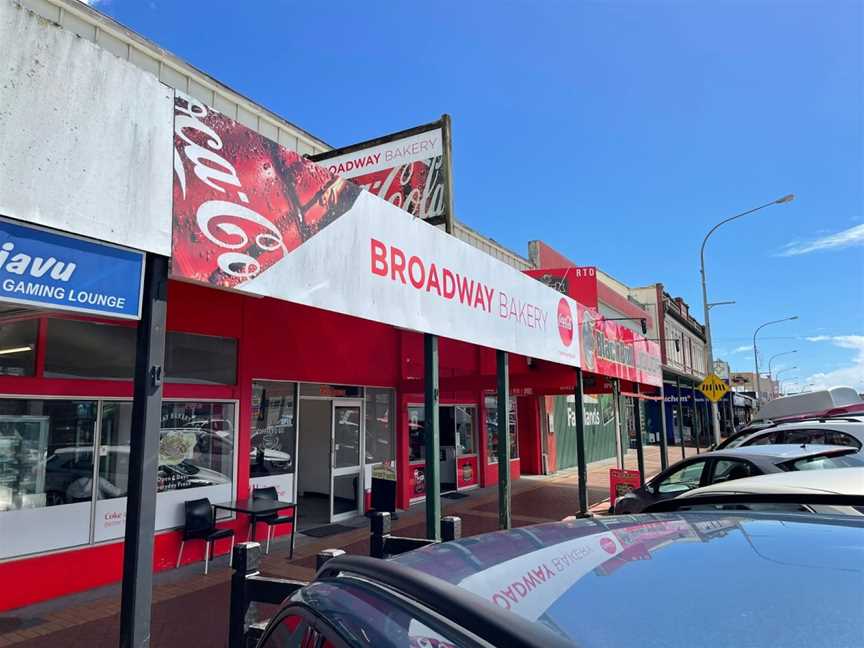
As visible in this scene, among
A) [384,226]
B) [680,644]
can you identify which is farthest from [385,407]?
[680,644]

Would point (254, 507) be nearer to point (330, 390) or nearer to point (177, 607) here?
point (177, 607)

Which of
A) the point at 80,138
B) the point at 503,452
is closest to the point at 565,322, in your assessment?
the point at 503,452

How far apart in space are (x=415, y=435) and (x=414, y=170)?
6.82m

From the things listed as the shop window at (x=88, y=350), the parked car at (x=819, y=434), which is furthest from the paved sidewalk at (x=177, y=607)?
the parked car at (x=819, y=434)

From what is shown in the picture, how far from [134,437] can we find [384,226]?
3171 mm

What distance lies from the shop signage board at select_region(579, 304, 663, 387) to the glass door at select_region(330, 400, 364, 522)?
459 centimetres

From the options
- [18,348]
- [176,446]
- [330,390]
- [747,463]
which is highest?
[18,348]

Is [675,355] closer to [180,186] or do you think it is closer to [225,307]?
[225,307]

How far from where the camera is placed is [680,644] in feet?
3.77

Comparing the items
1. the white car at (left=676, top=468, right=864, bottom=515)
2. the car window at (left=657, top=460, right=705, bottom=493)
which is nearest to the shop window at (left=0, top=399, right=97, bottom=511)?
the white car at (left=676, top=468, right=864, bottom=515)

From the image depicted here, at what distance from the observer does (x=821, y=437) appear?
32.9ft

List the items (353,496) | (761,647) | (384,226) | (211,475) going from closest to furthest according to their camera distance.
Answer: (761,647) < (384,226) < (211,475) < (353,496)

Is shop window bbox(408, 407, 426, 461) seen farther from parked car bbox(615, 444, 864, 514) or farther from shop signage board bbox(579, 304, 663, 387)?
parked car bbox(615, 444, 864, 514)

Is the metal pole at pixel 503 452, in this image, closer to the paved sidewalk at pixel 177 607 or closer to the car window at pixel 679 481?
the paved sidewalk at pixel 177 607
